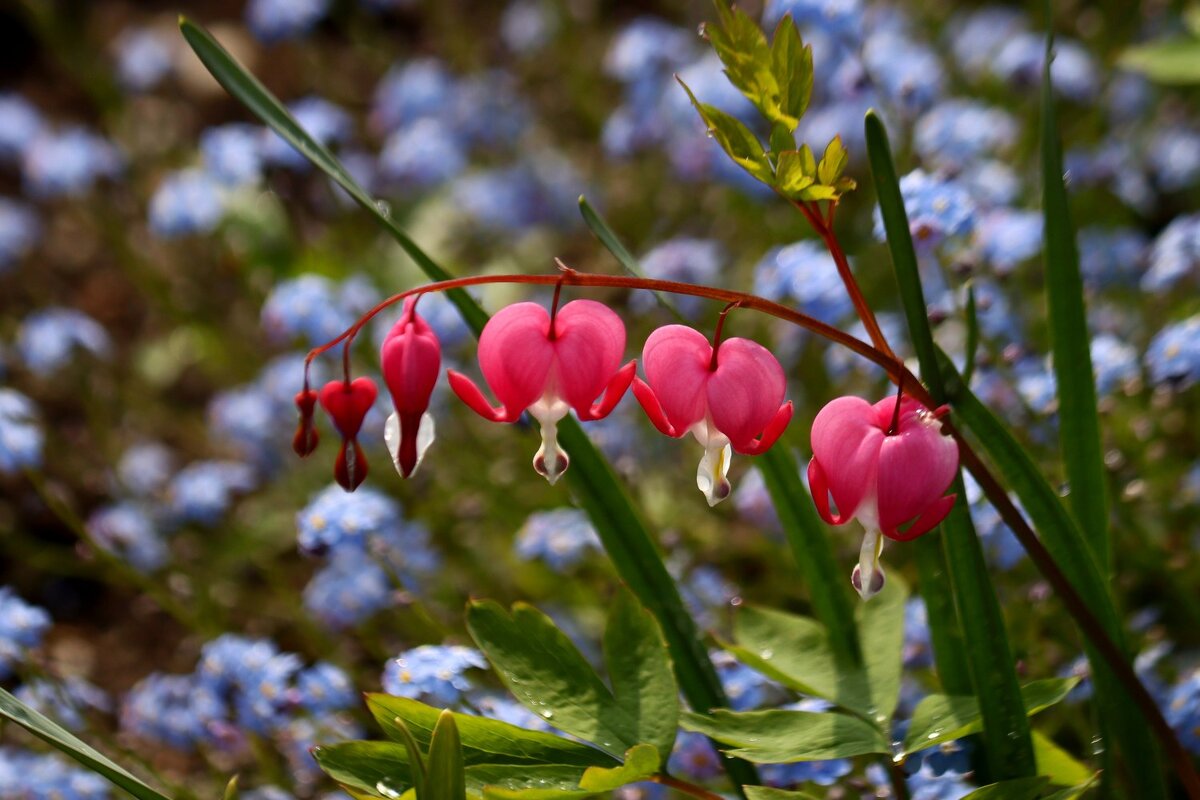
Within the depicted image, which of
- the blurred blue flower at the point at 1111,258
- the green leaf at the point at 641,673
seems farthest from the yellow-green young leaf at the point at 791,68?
the blurred blue flower at the point at 1111,258

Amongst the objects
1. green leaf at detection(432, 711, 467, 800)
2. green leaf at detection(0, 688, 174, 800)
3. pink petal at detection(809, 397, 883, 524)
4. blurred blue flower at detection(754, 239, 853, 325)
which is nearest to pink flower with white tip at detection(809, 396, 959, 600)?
pink petal at detection(809, 397, 883, 524)

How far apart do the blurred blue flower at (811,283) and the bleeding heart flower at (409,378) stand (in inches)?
43.6

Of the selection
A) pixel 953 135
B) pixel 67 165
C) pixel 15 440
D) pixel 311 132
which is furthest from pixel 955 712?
pixel 67 165

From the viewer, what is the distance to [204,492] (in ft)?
10.4

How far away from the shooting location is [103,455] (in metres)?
3.64

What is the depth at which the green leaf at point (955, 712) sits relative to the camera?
1.46 meters

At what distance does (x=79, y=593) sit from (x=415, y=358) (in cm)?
284

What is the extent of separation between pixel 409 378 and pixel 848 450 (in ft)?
1.47

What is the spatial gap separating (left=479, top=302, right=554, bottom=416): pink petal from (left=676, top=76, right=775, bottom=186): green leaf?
0.25m

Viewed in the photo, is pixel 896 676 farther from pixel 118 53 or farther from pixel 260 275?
pixel 118 53

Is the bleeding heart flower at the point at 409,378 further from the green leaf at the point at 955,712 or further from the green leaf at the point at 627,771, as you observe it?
the green leaf at the point at 955,712

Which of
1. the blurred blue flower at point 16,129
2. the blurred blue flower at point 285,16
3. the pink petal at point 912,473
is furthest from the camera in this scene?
the blurred blue flower at point 16,129

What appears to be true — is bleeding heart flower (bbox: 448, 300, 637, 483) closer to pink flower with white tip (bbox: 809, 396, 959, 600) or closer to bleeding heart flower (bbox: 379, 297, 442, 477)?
bleeding heart flower (bbox: 379, 297, 442, 477)

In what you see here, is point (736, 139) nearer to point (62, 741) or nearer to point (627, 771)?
point (627, 771)
